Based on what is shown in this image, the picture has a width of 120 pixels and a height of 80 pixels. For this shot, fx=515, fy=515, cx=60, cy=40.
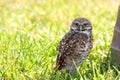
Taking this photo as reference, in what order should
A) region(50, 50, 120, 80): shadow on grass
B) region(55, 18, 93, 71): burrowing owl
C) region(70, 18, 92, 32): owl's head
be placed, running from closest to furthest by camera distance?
region(50, 50, 120, 80): shadow on grass < region(55, 18, 93, 71): burrowing owl < region(70, 18, 92, 32): owl's head

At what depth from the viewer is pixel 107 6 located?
9625 mm

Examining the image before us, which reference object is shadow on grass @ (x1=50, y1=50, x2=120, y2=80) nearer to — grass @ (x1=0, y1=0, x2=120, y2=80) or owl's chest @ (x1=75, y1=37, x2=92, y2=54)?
grass @ (x1=0, y1=0, x2=120, y2=80)

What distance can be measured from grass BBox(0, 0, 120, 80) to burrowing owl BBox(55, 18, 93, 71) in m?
0.14

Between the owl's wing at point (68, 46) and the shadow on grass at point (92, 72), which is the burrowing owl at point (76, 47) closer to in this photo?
the owl's wing at point (68, 46)

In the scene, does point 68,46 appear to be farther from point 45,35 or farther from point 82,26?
point 45,35

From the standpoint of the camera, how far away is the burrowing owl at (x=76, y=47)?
569 cm

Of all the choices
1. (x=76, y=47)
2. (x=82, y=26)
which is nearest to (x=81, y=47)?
(x=76, y=47)

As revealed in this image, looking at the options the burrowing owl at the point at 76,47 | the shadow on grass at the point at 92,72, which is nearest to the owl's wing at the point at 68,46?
the burrowing owl at the point at 76,47

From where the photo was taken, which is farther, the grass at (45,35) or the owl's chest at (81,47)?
the grass at (45,35)

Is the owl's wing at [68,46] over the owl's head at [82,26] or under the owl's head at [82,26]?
under

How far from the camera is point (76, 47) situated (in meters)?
5.69

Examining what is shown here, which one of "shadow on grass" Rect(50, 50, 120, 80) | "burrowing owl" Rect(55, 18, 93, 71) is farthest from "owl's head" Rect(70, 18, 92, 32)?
"shadow on grass" Rect(50, 50, 120, 80)

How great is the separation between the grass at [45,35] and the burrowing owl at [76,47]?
0.45 ft

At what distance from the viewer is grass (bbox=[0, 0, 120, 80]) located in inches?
227
